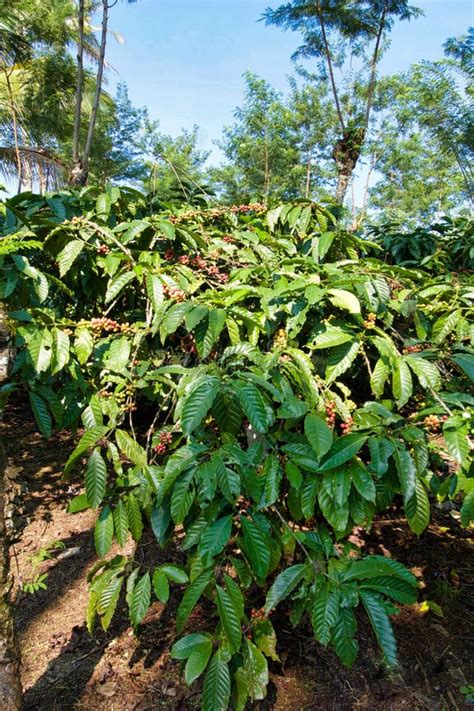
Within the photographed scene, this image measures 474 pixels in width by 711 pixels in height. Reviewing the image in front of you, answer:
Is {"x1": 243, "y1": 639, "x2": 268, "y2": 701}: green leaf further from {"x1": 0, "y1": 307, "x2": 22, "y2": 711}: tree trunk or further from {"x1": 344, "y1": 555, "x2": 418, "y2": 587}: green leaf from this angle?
{"x1": 0, "y1": 307, "x2": 22, "y2": 711}: tree trunk

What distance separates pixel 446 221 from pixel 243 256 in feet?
7.35

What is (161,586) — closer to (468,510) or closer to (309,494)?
(309,494)

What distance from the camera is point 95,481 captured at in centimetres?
112

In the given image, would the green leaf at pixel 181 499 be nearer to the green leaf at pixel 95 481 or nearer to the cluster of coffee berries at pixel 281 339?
the green leaf at pixel 95 481

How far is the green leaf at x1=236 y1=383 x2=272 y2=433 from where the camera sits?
0.94 meters

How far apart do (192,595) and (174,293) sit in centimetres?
83

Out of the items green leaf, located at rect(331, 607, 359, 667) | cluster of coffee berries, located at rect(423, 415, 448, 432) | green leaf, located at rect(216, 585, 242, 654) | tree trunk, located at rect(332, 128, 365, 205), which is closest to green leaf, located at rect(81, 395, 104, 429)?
green leaf, located at rect(216, 585, 242, 654)

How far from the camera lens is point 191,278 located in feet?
4.80

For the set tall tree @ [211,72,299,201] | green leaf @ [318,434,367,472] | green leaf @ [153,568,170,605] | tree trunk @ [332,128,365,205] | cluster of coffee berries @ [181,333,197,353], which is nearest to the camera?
green leaf @ [318,434,367,472]

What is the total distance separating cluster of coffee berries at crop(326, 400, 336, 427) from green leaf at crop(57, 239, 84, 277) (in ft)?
3.00

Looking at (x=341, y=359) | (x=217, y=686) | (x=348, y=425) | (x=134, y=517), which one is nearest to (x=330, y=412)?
(x=348, y=425)

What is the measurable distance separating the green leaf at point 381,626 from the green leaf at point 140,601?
55cm

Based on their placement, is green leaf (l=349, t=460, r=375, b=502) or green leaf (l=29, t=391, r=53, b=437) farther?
green leaf (l=29, t=391, r=53, b=437)

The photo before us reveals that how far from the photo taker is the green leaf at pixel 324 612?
2.91 feet
